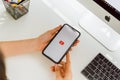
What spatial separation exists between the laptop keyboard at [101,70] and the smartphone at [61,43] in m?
0.10

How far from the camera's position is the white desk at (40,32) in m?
0.87

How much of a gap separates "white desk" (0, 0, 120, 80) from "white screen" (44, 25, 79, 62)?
1.3 inches

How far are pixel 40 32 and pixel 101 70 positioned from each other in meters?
0.26

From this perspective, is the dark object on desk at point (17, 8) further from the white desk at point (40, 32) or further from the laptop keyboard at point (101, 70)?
the laptop keyboard at point (101, 70)

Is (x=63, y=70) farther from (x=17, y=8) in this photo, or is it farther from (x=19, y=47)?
(x=17, y=8)

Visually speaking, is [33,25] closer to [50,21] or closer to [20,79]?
[50,21]

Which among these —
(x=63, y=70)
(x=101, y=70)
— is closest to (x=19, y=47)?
(x=63, y=70)

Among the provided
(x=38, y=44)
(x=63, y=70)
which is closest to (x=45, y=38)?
(x=38, y=44)

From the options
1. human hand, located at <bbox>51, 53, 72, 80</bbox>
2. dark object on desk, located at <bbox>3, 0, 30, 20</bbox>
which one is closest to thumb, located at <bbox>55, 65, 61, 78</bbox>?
human hand, located at <bbox>51, 53, 72, 80</bbox>

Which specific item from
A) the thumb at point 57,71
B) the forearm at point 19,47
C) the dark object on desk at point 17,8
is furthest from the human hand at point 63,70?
the dark object on desk at point 17,8

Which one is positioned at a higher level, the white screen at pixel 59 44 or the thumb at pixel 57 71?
the white screen at pixel 59 44

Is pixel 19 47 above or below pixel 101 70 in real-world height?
below

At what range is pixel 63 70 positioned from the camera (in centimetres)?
86

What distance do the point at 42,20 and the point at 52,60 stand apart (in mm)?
181
